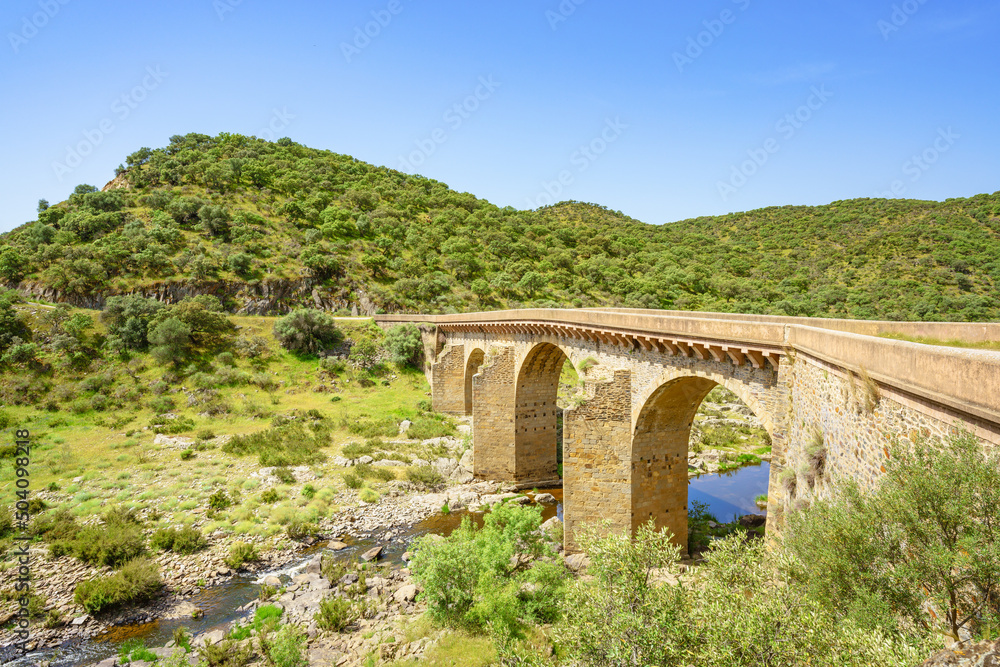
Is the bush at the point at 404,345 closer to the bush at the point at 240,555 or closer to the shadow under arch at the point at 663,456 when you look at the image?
the bush at the point at 240,555

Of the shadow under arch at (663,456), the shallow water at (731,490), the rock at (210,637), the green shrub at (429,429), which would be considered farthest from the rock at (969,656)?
the green shrub at (429,429)

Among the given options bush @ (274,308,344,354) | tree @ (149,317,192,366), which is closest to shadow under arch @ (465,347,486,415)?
bush @ (274,308,344,354)

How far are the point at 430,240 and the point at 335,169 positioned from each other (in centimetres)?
3217

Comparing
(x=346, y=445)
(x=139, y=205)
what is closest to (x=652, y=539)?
(x=346, y=445)

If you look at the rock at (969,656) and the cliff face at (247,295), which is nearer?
the rock at (969,656)

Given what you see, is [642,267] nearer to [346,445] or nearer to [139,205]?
[346,445]

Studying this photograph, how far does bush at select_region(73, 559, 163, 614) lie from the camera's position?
1233 centimetres

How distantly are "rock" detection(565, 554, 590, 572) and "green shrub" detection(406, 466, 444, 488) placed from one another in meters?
8.52

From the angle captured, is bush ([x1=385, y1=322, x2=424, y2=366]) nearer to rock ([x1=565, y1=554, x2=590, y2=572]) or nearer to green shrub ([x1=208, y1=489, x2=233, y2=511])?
green shrub ([x1=208, y1=489, x2=233, y2=511])

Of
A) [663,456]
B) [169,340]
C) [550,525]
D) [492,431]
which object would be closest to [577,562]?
[550,525]

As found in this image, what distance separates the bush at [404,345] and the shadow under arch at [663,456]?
26722 mm

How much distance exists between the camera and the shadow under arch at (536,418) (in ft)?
71.6

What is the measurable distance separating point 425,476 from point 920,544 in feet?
63.0

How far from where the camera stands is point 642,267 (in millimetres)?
62375
